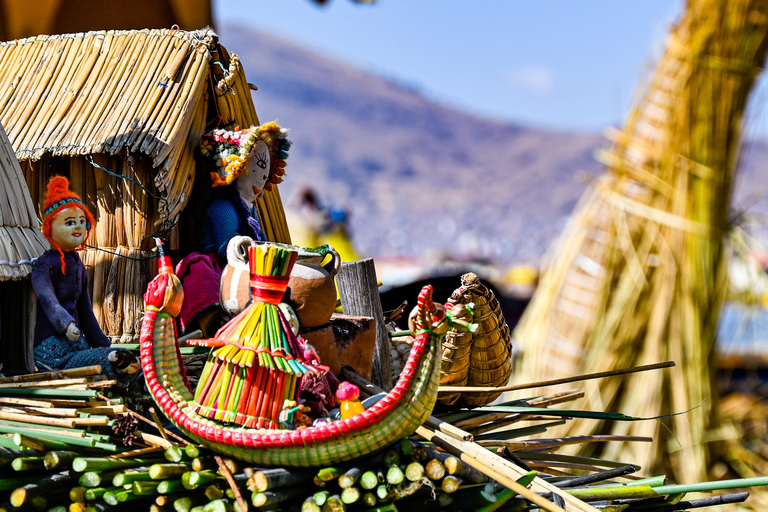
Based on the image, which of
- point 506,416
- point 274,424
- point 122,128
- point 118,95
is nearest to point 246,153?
point 122,128

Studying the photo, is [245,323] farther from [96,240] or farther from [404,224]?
[404,224]

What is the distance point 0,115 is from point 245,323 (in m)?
1.38

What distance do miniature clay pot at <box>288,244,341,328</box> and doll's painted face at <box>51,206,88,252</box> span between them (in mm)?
573

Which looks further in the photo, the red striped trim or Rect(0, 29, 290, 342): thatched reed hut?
Rect(0, 29, 290, 342): thatched reed hut

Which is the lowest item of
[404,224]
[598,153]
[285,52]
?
[404,224]

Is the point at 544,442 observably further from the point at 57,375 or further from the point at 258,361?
the point at 57,375

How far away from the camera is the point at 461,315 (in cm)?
214

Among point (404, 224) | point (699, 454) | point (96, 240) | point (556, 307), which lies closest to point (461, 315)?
point (96, 240)

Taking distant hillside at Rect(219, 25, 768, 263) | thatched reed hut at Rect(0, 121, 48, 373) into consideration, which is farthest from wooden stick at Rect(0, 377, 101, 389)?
distant hillside at Rect(219, 25, 768, 263)

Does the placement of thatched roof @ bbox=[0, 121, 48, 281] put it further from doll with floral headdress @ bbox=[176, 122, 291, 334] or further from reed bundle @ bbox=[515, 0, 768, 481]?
reed bundle @ bbox=[515, 0, 768, 481]

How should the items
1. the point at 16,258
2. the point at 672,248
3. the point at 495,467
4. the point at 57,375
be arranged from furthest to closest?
the point at 672,248 < the point at 16,258 < the point at 57,375 < the point at 495,467

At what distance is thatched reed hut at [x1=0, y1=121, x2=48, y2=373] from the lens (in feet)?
7.16

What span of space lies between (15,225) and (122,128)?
460 mm

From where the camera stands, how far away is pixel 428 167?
85.9m
